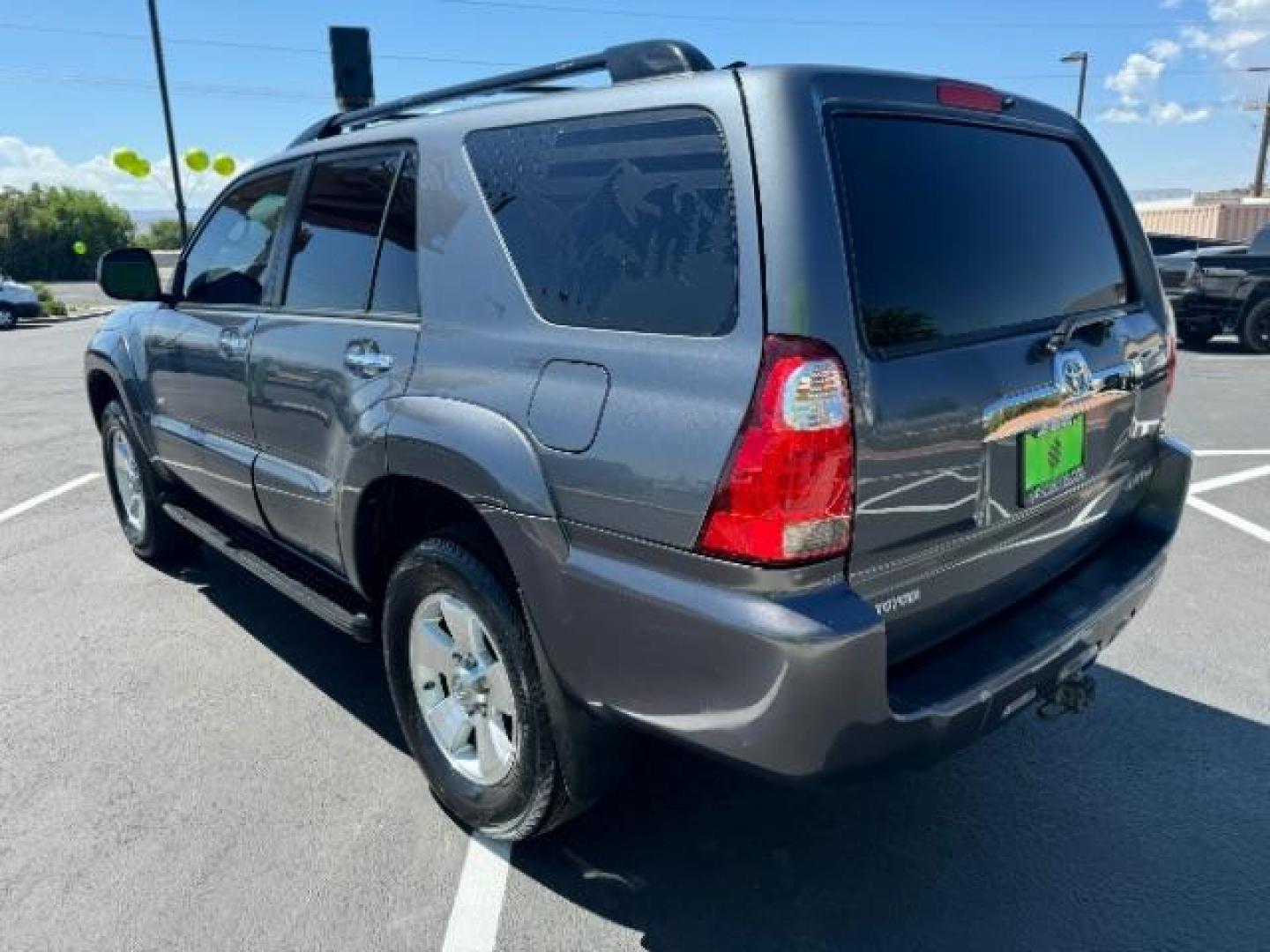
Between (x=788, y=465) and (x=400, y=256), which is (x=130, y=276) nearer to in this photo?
(x=400, y=256)

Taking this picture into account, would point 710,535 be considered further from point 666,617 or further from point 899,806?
point 899,806

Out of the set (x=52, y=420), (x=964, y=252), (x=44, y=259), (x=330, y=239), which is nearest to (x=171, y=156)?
(x=52, y=420)

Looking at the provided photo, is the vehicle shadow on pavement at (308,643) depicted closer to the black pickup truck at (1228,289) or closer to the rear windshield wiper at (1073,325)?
the rear windshield wiper at (1073,325)

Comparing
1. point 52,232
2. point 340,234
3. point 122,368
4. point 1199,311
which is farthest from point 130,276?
point 52,232

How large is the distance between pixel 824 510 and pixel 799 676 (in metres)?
0.32

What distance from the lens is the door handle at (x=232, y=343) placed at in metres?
3.39

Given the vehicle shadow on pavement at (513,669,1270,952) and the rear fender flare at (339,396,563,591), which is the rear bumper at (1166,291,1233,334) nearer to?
the vehicle shadow on pavement at (513,669,1270,952)

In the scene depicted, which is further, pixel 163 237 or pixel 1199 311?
pixel 163 237

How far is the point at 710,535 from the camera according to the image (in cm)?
186

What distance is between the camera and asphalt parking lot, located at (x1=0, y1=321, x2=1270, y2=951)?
230 centimetres

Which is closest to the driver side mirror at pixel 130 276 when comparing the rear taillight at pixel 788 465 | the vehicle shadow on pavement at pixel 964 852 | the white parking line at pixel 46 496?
the white parking line at pixel 46 496

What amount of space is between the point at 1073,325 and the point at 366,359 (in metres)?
1.89

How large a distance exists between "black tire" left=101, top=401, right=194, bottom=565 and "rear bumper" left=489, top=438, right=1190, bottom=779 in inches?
119

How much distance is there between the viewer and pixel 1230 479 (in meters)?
6.23
